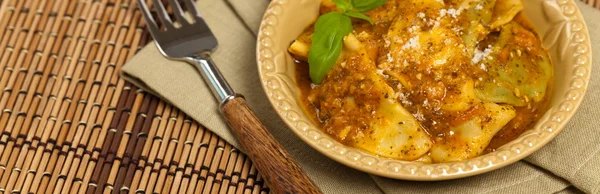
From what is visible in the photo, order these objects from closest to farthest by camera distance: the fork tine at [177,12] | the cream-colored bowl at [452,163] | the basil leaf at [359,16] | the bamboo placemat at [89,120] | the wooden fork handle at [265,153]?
the cream-colored bowl at [452,163] → the wooden fork handle at [265,153] → the basil leaf at [359,16] → the bamboo placemat at [89,120] → the fork tine at [177,12]

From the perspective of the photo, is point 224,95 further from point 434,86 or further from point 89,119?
point 434,86

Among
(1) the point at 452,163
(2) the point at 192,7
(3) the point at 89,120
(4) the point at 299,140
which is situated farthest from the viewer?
(2) the point at 192,7

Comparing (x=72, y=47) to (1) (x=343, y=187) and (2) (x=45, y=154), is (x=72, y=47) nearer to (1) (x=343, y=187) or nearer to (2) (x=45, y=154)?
(2) (x=45, y=154)

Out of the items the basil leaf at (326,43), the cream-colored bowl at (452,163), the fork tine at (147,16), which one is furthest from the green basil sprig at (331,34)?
the fork tine at (147,16)

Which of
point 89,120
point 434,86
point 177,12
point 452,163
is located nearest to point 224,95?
point 177,12

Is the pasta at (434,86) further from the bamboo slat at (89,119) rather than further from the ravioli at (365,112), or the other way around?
the bamboo slat at (89,119)

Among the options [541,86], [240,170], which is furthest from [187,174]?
[541,86]
